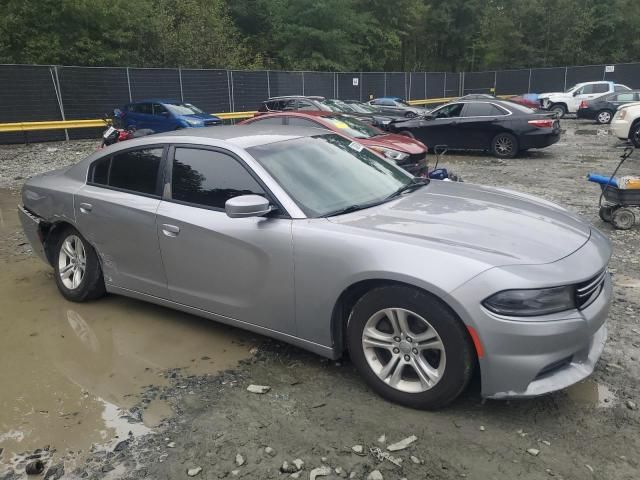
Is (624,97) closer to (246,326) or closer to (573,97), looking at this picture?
(573,97)

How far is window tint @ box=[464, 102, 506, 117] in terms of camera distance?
44.8 feet

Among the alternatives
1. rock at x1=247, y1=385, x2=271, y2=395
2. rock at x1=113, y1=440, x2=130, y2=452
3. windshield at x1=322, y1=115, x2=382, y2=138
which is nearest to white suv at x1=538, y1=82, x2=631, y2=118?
windshield at x1=322, y1=115, x2=382, y2=138

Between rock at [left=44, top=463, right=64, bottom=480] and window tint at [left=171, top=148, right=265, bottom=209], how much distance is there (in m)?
1.86

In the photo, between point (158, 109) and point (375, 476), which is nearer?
point (375, 476)

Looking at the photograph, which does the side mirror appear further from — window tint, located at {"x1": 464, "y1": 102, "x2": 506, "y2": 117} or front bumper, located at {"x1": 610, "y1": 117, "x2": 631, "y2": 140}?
front bumper, located at {"x1": 610, "y1": 117, "x2": 631, "y2": 140}

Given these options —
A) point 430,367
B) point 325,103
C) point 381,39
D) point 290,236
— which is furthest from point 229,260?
point 381,39

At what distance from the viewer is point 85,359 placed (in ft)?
12.8

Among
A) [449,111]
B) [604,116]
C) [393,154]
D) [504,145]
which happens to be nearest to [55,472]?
[393,154]

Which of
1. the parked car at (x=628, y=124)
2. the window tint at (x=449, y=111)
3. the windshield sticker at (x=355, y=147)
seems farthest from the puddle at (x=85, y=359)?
the parked car at (x=628, y=124)

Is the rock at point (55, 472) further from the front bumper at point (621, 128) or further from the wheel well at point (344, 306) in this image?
the front bumper at point (621, 128)

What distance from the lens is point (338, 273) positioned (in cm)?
314

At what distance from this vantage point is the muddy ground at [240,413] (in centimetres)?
269

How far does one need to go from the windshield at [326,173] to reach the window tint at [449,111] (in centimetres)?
1072

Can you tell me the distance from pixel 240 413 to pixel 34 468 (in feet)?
3.61
